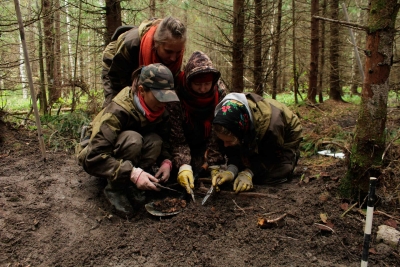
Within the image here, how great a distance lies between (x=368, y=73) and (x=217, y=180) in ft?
4.91

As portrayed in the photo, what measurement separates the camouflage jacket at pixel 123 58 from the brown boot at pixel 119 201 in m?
1.27

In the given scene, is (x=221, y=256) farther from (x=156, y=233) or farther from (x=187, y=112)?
(x=187, y=112)

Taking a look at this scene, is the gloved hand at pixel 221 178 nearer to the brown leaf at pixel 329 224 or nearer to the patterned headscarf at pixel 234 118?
the patterned headscarf at pixel 234 118

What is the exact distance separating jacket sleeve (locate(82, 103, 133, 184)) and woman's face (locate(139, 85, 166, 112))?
30 cm

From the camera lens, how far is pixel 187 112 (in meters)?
3.10

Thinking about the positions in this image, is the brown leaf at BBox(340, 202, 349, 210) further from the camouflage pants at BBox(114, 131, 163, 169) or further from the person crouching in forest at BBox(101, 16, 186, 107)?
the person crouching in forest at BBox(101, 16, 186, 107)

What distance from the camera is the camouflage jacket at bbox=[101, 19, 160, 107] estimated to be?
2.96 metres

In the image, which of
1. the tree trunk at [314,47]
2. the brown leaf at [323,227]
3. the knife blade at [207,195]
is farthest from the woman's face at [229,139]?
the tree trunk at [314,47]

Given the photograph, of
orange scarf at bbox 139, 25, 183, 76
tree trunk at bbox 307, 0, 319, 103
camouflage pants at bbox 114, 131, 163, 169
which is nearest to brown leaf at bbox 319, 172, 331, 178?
camouflage pants at bbox 114, 131, 163, 169

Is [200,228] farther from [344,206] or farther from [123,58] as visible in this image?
[123,58]

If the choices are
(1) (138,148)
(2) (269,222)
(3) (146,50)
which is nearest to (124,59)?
(3) (146,50)

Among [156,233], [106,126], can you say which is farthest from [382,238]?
[106,126]

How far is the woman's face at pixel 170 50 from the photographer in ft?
8.59

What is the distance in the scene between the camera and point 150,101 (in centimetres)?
245
